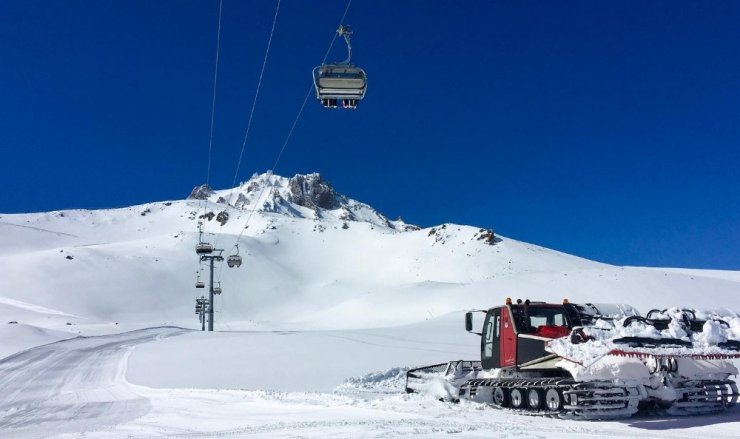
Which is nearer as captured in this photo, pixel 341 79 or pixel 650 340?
pixel 650 340

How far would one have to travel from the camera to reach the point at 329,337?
31.7 m

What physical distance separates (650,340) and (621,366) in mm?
684

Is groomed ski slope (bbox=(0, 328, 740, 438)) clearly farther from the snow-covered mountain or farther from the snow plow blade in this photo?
the snow-covered mountain

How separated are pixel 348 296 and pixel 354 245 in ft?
125

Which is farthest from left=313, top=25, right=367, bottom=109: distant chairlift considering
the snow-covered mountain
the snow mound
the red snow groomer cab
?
the snow-covered mountain

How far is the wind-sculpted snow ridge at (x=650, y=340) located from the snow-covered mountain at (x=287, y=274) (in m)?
36.1

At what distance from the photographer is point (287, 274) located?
112312 millimetres

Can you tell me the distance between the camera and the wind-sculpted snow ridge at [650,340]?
33.3ft

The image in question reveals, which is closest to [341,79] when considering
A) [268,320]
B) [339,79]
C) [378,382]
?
[339,79]

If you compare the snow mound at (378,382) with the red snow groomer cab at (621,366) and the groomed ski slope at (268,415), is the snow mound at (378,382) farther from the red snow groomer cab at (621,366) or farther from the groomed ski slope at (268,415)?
the red snow groomer cab at (621,366)

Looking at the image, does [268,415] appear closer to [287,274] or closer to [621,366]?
[621,366]

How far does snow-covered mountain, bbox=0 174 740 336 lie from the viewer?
2259 inches

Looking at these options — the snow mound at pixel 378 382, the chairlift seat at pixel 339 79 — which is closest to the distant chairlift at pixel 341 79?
the chairlift seat at pixel 339 79

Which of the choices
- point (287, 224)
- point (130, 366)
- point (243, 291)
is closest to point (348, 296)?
point (243, 291)
